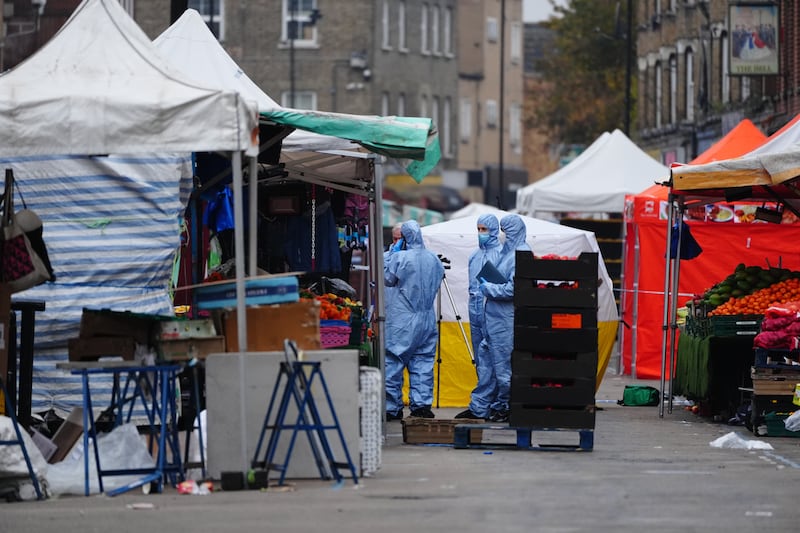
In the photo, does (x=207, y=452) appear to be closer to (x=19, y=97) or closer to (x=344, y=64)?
(x=19, y=97)

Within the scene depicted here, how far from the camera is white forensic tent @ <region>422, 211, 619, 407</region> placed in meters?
20.7

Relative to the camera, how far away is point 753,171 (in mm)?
17250

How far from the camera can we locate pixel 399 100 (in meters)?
78.0

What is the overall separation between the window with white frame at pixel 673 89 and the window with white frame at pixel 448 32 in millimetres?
29942

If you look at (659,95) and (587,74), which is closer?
(659,95)

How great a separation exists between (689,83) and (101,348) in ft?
133

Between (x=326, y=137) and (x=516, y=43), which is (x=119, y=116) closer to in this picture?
(x=326, y=137)

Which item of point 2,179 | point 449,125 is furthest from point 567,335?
point 449,125

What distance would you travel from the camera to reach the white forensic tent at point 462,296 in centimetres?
2070

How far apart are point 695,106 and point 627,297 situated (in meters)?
24.1

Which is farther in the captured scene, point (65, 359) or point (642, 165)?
point (642, 165)

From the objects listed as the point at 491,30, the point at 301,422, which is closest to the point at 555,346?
the point at 301,422

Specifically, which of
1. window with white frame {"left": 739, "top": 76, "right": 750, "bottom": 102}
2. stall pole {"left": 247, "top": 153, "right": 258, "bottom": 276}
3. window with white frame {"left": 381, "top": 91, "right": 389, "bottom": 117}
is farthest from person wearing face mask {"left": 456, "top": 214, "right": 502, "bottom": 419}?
window with white frame {"left": 381, "top": 91, "right": 389, "bottom": 117}

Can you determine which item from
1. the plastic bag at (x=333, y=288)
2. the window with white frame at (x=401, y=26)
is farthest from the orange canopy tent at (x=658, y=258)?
the window with white frame at (x=401, y=26)
